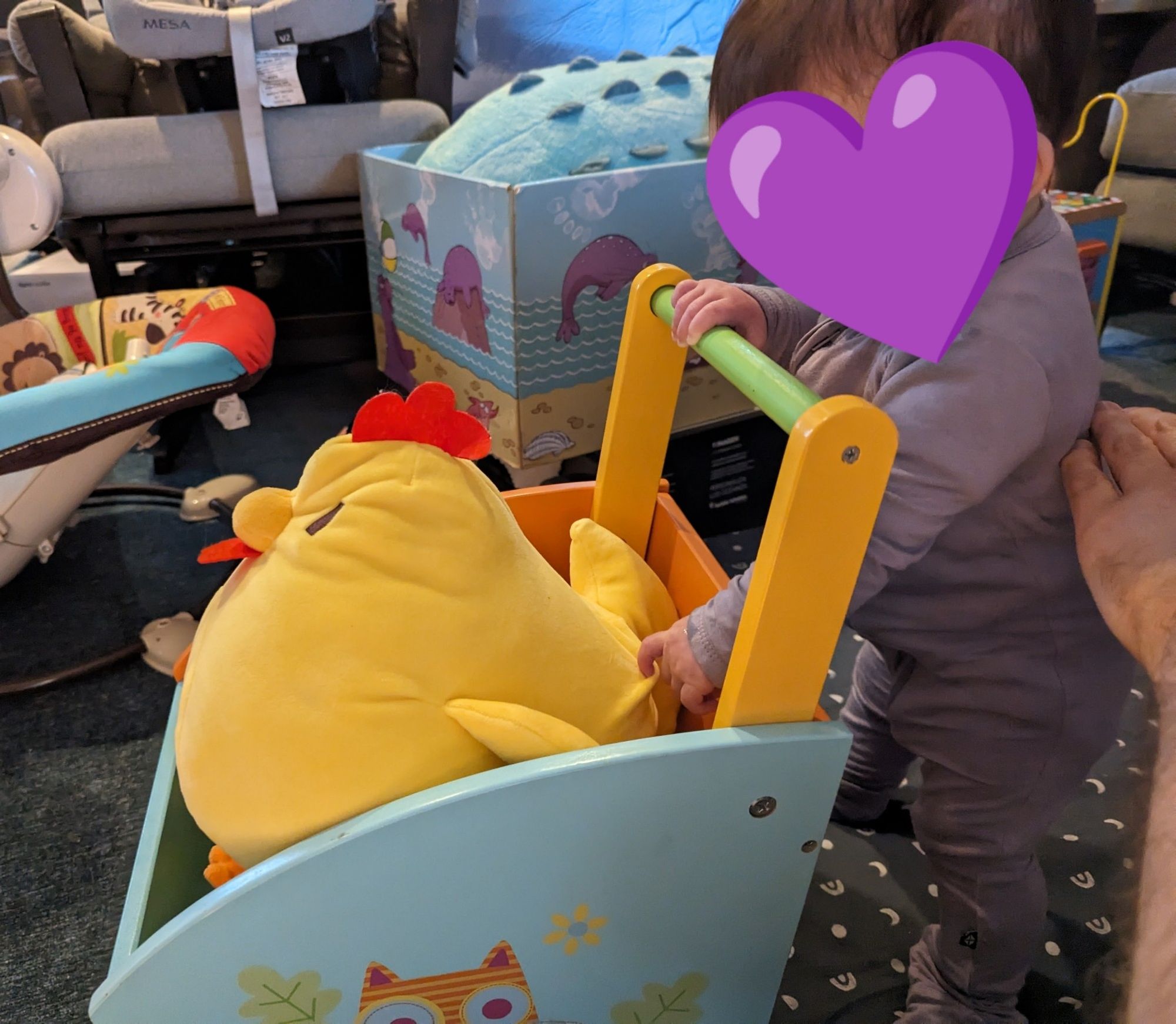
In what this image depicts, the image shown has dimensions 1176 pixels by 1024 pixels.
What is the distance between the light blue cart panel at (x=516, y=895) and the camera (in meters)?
0.43

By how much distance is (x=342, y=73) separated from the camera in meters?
1.41

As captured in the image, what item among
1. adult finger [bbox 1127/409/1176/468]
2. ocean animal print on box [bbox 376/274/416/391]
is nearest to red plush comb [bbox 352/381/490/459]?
adult finger [bbox 1127/409/1176/468]

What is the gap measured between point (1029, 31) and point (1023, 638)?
351 mm

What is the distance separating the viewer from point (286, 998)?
47cm

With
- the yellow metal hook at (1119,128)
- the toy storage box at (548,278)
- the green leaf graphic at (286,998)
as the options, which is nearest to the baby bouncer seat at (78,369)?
the toy storage box at (548,278)

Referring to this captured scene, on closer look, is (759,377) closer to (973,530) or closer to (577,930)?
(973,530)

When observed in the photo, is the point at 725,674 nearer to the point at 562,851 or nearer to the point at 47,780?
the point at 562,851

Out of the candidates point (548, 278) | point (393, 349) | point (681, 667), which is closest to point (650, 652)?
point (681, 667)

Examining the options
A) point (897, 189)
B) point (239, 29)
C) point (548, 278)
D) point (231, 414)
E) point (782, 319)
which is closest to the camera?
point (897, 189)

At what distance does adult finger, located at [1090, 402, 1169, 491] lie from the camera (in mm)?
476

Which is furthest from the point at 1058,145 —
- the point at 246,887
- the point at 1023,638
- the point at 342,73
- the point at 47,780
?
the point at 342,73

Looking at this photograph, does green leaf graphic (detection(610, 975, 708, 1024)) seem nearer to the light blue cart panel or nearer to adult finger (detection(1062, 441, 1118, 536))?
the light blue cart panel

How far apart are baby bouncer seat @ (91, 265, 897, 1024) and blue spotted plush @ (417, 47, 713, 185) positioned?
0.63 m

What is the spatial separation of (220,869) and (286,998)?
9 centimetres
